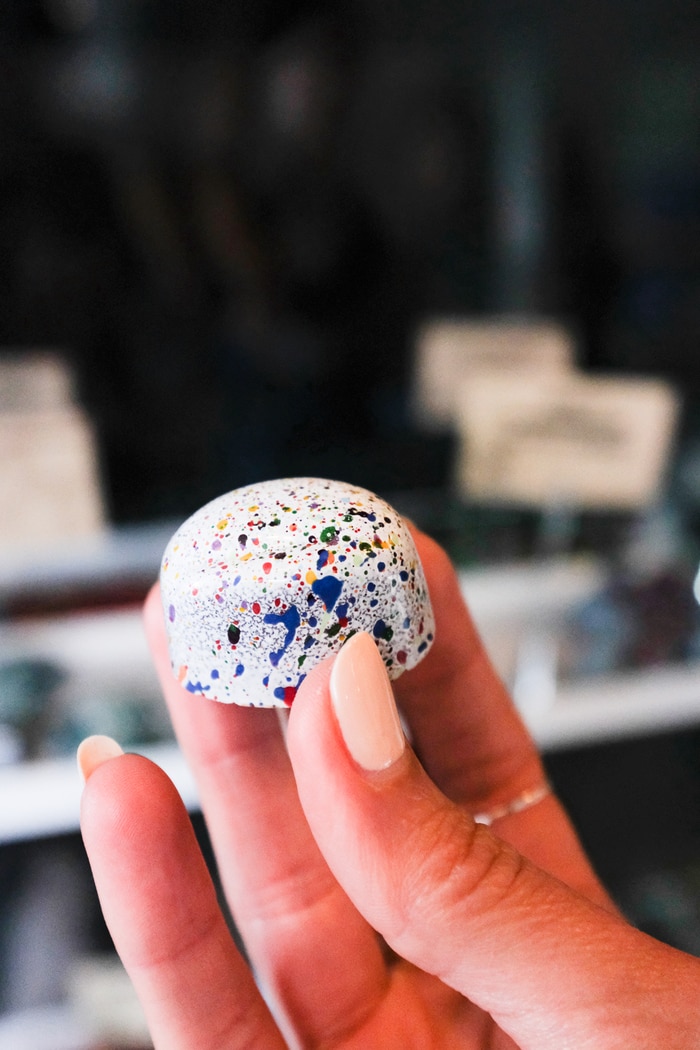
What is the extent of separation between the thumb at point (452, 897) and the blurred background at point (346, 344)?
381 mm

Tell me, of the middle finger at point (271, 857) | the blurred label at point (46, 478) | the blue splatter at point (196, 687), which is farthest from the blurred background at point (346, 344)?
the blue splatter at point (196, 687)

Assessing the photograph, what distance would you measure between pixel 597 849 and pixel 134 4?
1.01 m

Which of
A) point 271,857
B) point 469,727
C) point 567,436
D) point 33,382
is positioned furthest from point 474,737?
point 33,382

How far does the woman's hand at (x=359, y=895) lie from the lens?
0.29m

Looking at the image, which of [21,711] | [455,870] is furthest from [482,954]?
[21,711]

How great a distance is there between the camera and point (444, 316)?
86 centimetres

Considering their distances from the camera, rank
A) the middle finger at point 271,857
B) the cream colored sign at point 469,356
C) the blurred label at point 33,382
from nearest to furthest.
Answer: the middle finger at point 271,857
the blurred label at point 33,382
the cream colored sign at point 469,356

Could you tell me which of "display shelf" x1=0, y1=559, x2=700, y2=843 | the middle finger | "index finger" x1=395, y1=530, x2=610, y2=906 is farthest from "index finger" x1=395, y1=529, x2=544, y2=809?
"display shelf" x1=0, y1=559, x2=700, y2=843

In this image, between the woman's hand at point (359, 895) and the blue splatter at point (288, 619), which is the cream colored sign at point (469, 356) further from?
the blue splatter at point (288, 619)

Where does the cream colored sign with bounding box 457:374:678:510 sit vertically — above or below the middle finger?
above

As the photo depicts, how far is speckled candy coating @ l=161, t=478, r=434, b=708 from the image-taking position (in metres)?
0.32

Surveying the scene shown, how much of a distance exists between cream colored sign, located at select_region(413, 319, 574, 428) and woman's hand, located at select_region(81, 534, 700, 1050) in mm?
445

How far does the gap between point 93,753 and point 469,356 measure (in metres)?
0.64

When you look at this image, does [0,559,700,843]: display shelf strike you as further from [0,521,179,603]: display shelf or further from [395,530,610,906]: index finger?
[395,530,610,906]: index finger
